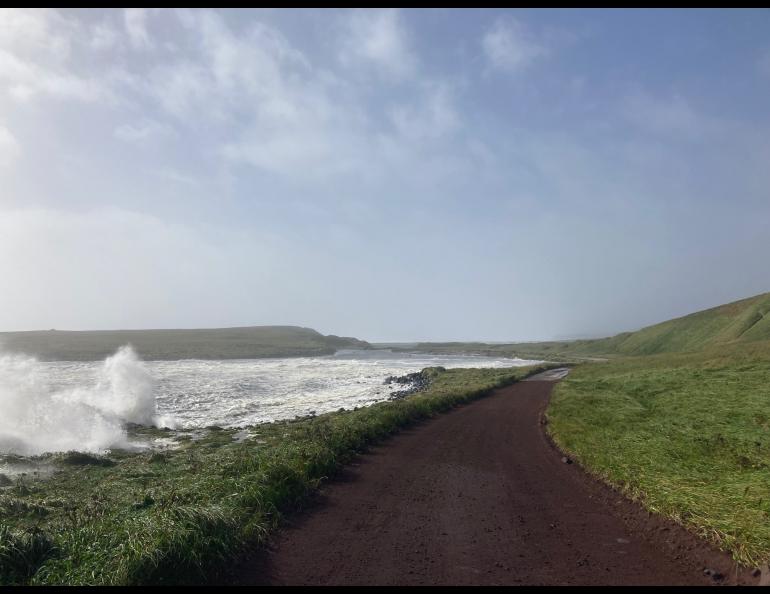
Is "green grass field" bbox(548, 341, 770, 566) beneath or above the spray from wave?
above

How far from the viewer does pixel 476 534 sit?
27.3ft

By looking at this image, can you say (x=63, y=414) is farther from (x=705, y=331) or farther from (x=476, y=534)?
(x=705, y=331)

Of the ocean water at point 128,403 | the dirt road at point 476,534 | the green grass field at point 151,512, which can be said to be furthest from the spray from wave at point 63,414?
the dirt road at point 476,534

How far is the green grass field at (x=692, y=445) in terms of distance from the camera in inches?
318

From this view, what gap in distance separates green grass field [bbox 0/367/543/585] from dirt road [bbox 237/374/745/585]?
2.14ft

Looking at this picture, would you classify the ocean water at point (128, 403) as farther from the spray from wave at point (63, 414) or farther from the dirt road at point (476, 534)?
the dirt road at point (476, 534)

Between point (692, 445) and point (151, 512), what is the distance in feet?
49.0

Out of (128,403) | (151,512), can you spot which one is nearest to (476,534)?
(151,512)

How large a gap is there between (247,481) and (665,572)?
7.84 meters

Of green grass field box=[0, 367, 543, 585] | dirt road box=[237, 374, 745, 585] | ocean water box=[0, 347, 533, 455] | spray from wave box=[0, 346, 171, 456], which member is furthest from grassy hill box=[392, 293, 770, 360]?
spray from wave box=[0, 346, 171, 456]

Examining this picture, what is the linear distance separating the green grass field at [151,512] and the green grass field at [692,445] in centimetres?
729

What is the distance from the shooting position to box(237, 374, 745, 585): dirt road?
6.76 meters

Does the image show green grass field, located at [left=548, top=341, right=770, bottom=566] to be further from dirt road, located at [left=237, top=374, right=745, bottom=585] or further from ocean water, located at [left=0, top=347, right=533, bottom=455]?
ocean water, located at [left=0, top=347, right=533, bottom=455]

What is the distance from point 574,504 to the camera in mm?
10055
